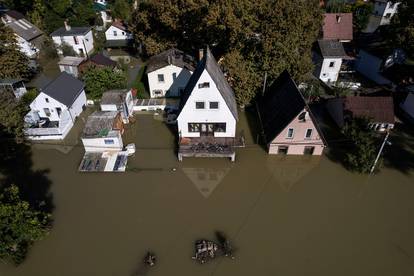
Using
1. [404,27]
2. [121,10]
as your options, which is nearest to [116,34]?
[121,10]

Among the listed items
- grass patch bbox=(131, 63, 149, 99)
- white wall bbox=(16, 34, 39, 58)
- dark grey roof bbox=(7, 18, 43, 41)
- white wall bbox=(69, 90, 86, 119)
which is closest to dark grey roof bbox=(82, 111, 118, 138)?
white wall bbox=(69, 90, 86, 119)

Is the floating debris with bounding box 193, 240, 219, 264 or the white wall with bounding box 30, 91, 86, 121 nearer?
the floating debris with bounding box 193, 240, 219, 264

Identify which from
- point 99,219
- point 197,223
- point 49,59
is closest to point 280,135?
point 197,223

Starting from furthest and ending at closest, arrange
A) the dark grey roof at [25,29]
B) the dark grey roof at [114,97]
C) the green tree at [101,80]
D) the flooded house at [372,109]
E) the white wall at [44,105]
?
the dark grey roof at [25,29] < the green tree at [101,80] < the dark grey roof at [114,97] < the white wall at [44,105] < the flooded house at [372,109]

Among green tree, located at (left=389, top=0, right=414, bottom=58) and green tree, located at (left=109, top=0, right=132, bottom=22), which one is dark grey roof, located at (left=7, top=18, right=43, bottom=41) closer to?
green tree, located at (left=109, top=0, right=132, bottom=22)

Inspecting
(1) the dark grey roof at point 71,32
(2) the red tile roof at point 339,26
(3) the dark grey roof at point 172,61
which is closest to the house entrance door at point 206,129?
(3) the dark grey roof at point 172,61

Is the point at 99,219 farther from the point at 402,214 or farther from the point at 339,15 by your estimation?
the point at 339,15

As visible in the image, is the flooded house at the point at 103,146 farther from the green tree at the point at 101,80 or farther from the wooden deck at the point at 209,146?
the green tree at the point at 101,80
